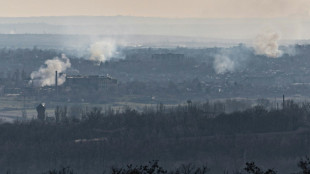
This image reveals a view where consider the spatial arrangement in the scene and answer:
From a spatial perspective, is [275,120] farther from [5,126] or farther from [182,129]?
[5,126]

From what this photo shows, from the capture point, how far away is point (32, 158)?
13662 cm

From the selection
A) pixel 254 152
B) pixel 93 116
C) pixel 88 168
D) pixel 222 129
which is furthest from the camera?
pixel 93 116

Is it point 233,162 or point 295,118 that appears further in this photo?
point 295,118

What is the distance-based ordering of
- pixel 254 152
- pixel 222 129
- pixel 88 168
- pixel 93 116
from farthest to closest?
pixel 93 116 → pixel 222 129 → pixel 254 152 → pixel 88 168

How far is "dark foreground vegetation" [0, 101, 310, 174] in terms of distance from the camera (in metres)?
137

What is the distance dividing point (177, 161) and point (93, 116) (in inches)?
1331

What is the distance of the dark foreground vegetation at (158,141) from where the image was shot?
5404 inches

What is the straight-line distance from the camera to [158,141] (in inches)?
5920

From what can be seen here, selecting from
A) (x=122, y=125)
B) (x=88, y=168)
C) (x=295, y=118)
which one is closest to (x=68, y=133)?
(x=122, y=125)

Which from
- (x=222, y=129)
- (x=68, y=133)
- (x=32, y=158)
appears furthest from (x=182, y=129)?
(x=32, y=158)

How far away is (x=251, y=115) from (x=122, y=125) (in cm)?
1931

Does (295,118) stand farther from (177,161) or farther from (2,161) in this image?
(2,161)

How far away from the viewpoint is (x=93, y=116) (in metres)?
171

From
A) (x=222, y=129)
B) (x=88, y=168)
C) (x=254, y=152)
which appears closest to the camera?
(x=88, y=168)
